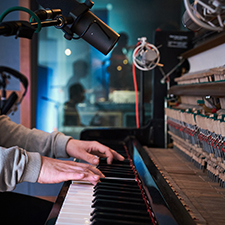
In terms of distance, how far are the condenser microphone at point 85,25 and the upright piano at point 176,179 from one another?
0.58m

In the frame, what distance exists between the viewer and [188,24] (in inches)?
34.0

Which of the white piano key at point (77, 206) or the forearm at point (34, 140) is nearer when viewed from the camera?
the white piano key at point (77, 206)

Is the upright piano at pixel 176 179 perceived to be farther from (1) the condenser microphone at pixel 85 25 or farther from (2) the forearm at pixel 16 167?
(1) the condenser microphone at pixel 85 25

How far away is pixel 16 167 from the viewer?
3.33 feet

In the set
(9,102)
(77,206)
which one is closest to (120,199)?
(77,206)

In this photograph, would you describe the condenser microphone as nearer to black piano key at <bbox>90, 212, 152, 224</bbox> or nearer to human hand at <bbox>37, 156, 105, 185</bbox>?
human hand at <bbox>37, 156, 105, 185</bbox>

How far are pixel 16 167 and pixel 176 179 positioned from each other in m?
0.80

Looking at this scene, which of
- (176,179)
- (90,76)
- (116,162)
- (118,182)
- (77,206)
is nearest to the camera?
(77,206)

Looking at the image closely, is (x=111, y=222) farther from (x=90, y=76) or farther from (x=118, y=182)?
(x=90, y=76)

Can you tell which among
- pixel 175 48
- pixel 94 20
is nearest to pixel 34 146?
pixel 94 20

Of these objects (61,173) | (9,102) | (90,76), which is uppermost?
(90,76)

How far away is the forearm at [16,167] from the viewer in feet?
3.25

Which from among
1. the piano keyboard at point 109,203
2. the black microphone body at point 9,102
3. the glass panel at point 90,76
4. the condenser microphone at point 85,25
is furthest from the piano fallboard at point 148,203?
the glass panel at point 90,76

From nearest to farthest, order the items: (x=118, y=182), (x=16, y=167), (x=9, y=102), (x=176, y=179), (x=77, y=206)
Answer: (x=77, y=206) < (x=16, y=167) < (x=118, y=182) < (x=176, y=179) < (x=9, y=102)
